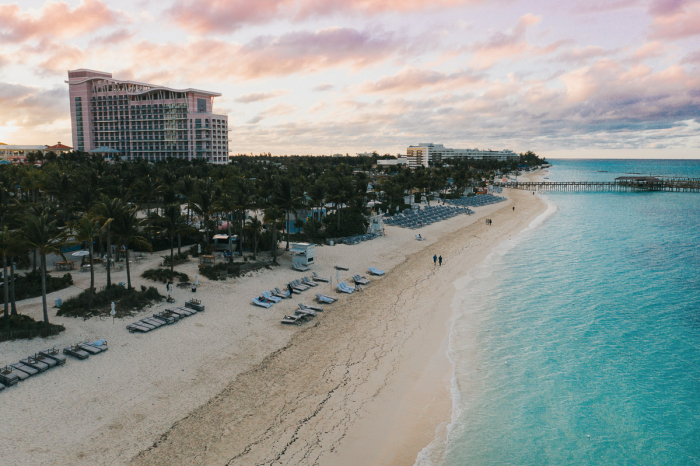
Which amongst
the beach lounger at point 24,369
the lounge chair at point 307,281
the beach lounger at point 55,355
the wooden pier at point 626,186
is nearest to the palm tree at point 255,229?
the lounge chair at point 307,281

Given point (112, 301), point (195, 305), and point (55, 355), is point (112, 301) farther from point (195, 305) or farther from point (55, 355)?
point (55, 355)

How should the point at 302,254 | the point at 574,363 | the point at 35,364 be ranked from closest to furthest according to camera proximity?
the point at 35,364 < the point at 574,363 < the point at 302,254

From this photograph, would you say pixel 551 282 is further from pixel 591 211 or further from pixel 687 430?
pixel 591 211

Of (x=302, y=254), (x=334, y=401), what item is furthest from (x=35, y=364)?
(x=302, y=254)

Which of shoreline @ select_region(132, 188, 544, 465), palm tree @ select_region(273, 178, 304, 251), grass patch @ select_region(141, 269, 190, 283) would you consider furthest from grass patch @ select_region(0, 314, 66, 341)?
palm tree @ select_region(273, 178, 304, 251)

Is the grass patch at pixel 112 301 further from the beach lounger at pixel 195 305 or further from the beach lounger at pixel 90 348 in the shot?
the beach lounger at pixel 90 348

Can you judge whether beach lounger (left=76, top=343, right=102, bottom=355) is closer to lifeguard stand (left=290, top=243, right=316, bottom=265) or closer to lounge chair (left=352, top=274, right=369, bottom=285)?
lifeguard stand (left=290, top=243, right=316, bottom=265)
